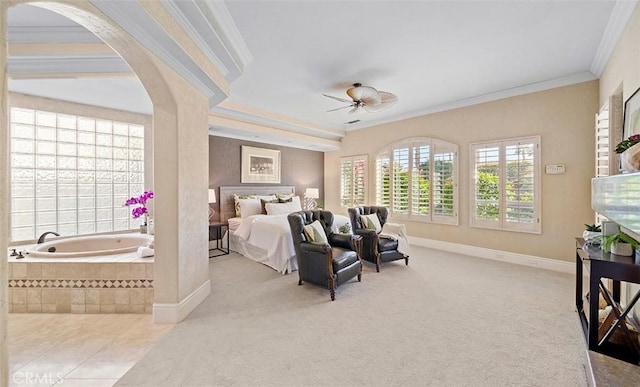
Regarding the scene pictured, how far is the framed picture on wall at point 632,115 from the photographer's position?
212 centimetres

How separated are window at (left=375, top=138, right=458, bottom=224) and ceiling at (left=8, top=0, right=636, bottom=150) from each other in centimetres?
128

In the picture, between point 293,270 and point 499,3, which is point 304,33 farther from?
point 293,270

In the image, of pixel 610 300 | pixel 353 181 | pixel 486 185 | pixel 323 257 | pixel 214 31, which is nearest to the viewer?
pixel 610 300

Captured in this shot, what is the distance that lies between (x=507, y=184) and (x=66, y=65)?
6.38m

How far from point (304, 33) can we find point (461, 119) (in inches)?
148

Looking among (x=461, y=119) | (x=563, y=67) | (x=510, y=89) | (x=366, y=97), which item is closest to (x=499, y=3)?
(x=366, y=97)

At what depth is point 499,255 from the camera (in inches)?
181

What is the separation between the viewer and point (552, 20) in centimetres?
259

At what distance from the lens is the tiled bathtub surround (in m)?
2.66

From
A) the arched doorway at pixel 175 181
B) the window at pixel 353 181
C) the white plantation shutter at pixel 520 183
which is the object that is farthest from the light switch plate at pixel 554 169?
the arched doorway at pixel 175 181

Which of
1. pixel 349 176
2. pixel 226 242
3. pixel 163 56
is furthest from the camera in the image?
pixel 349 176

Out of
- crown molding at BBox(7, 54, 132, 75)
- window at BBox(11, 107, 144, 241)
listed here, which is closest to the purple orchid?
window at BBox(11, 107, 144, 241)

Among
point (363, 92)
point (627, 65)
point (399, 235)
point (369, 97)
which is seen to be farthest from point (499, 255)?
point (363, 92)

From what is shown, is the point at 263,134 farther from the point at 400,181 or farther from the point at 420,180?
the point at 420,180
